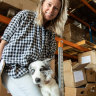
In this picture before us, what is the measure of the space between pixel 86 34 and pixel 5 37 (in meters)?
1.80

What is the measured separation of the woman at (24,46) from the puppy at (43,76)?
28mm

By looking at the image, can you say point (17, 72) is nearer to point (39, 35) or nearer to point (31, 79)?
point (31, 79)

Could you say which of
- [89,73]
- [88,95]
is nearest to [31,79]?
[88,95]

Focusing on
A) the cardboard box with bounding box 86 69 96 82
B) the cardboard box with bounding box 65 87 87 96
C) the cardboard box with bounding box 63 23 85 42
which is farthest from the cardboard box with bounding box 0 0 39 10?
the cardboard box with bounding box 86 69 96 82

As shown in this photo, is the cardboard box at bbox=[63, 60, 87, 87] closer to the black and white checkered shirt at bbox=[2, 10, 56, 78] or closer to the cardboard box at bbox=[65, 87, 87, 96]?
the cardboard box at bbox=[65, 87, 87, 96]

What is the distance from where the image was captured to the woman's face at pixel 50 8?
0.69m

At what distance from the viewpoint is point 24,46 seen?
610 millimetres

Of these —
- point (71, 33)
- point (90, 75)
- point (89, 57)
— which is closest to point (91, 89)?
point (90, 75)

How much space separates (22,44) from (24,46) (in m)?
0.01

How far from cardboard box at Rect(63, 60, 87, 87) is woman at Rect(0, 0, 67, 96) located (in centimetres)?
90

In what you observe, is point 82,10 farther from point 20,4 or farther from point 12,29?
point 12,29

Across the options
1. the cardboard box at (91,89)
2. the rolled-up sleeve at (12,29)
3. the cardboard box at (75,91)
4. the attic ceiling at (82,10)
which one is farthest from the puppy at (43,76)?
the attic ceiling at (82,10)

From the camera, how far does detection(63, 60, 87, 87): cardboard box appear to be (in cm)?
149

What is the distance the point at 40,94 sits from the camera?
59cm
